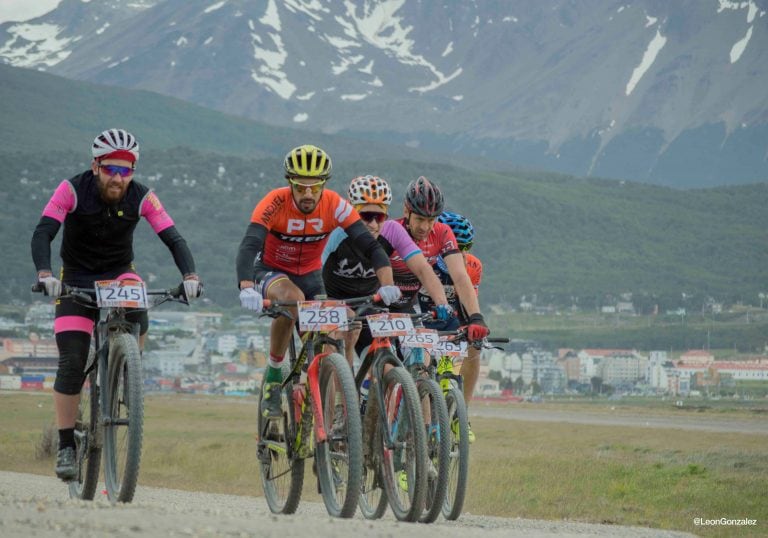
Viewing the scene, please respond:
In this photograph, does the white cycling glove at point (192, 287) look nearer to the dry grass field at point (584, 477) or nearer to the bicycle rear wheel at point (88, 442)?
the bicycle rear wheel at point (88, 442)

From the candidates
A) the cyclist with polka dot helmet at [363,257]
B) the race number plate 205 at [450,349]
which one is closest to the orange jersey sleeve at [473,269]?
the race number plate 205 at [450,349]

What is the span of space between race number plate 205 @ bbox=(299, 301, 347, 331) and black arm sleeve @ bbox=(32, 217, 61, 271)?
1.83 m

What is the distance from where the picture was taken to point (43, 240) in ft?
35.1

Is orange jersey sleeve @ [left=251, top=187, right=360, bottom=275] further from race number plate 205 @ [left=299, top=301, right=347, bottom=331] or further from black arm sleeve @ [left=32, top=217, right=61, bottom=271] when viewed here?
black arm sleeve @ [left=32, top=217, right=61, bottom=271]

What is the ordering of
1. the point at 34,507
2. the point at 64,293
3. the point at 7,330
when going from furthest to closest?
the point at 7,330 < the point at 64,293 < the point at 34,507

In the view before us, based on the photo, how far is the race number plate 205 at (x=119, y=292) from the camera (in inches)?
413

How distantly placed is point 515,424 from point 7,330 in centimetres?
13777

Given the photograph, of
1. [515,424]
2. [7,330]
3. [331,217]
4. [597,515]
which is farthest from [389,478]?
[7,330]

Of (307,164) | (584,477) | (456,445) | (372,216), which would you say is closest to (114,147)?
(307,164)

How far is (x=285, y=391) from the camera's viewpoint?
460 inches

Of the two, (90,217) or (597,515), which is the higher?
(90,217)

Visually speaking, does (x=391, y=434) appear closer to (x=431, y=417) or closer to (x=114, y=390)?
(x=431, y=417)

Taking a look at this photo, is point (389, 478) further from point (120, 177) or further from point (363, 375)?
point (120, 177)

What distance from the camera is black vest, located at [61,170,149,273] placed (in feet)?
35.7
